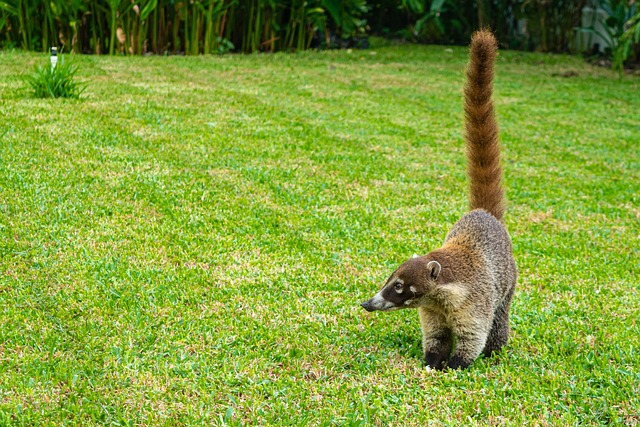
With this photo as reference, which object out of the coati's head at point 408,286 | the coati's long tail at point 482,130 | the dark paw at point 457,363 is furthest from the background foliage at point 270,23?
the dark paw at point 457,363

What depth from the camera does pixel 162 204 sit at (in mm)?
4898

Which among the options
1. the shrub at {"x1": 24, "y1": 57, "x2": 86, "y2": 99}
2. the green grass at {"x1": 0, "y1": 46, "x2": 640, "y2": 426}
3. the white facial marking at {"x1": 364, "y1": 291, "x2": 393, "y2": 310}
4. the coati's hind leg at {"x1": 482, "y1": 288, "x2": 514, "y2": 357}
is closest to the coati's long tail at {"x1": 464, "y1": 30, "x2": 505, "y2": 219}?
the coati's hind leg at {"x1": 482, "y1": 288, "x2": 514, "y2": 357}

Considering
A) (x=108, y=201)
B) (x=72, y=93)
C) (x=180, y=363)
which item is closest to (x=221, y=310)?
(x=180, y=363)

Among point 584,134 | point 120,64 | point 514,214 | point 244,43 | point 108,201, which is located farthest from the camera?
point 244,43

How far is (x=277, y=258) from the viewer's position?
4234 mm

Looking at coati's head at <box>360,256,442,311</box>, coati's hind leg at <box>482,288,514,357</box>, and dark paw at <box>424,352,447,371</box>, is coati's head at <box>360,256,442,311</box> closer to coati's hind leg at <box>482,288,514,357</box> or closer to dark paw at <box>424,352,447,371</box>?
dark paw at <box>424,352,447,371</box>

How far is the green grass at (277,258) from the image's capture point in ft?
9.36

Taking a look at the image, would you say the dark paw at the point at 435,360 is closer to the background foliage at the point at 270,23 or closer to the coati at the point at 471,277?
the coati at the point at 471,277

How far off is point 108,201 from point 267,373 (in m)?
2.28

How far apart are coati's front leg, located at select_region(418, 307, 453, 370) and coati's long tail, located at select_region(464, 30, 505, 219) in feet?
2.51

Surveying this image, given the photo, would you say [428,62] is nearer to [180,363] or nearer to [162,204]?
[162,204]

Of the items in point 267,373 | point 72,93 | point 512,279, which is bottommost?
point 267,373

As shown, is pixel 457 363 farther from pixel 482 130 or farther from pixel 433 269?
pixel 482 130

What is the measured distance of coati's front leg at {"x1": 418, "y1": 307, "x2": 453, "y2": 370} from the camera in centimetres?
305
